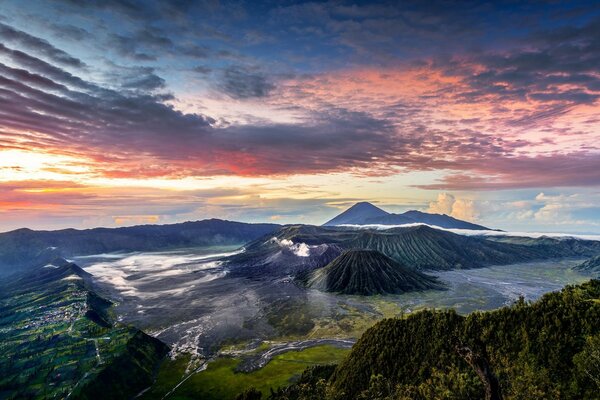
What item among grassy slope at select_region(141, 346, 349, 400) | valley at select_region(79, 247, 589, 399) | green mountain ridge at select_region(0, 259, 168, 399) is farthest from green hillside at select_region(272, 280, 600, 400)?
green mountain ridge at select_region(0, 259, 168, 399)

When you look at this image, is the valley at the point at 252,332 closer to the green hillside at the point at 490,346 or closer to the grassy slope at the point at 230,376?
the grassy slope at the point at 230,376

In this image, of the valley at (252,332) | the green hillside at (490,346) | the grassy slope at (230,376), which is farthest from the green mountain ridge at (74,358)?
the green hillside at (490,346)

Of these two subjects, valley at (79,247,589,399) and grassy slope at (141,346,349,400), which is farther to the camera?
valley at (79,247,589,399)

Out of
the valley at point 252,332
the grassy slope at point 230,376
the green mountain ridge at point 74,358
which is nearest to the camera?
the green mountain ridge at point 74,358

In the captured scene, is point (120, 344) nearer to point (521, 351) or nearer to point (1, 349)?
point (1, 349)

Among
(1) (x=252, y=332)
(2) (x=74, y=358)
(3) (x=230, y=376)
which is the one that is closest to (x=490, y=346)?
(3) (x=230, y=376)

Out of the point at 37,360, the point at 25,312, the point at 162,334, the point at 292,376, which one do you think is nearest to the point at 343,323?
the point at 292,376

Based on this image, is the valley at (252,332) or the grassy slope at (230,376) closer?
the grassy slope at (230,376)

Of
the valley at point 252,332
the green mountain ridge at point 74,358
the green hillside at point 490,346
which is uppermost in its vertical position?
the green hillside at point 490,346

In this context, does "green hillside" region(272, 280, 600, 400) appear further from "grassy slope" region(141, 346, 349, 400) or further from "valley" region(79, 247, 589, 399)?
"valley" region(79, 247, 589, 399)

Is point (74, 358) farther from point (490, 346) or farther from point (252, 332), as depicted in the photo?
point (490, 346)

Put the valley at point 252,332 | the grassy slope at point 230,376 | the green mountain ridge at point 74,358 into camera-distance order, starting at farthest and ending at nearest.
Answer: the valley at point 252,332 → the grassy slope at point 230,376 → the green mountain ridge at point 74,358
